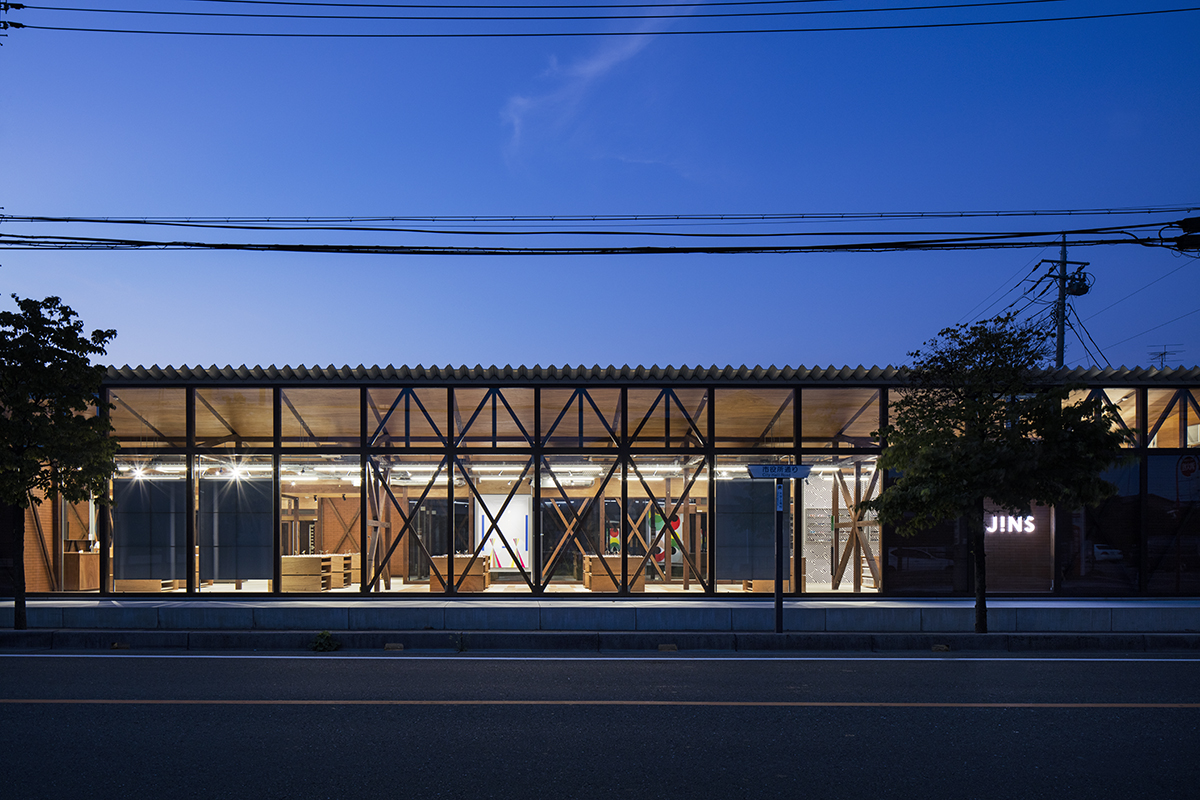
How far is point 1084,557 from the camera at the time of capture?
14.8 m

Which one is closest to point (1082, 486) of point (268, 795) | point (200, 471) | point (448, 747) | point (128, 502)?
point (448, 747)

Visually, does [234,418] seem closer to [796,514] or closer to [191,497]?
[191,497]

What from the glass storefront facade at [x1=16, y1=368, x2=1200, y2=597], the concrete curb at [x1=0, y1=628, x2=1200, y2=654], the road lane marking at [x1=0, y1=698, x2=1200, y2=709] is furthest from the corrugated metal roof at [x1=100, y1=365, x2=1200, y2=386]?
the road lane marking at [x1=0, y1=698, x2=1200, y2=709]

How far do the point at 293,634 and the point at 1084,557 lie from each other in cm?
1305

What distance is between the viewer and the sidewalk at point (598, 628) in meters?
11.4

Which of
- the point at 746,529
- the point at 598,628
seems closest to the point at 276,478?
the point at 598,628

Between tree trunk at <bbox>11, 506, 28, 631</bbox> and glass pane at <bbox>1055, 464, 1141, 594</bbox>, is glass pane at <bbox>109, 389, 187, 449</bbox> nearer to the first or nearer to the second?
tree trunk at <bbox>11, 506, 28, 631</bbox>

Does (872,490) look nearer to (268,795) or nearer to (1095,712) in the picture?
(1095,712)

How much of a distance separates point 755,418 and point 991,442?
4.25 meters

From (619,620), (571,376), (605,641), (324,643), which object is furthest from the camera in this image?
(571,376)

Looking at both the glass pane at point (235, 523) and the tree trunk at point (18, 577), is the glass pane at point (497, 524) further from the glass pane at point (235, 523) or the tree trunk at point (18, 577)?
the tree trunk at point (18, 577)

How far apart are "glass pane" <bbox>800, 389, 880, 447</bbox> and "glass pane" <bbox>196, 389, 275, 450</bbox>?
937 cm

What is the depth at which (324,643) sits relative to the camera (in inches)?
436

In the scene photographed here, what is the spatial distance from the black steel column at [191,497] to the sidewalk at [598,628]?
186 centimetres
